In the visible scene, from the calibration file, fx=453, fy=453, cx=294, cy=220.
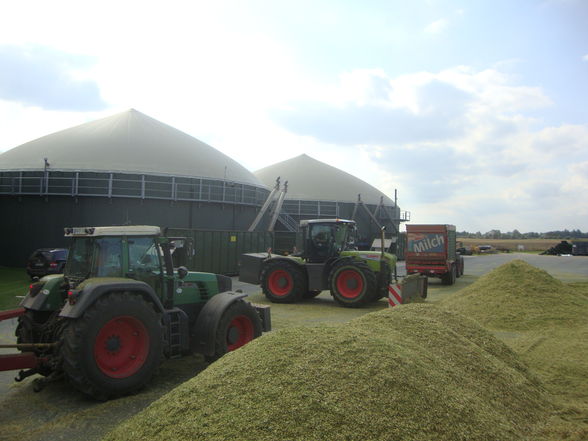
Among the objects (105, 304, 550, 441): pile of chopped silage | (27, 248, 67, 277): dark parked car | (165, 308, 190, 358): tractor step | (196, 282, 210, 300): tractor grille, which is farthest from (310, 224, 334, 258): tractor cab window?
(27, 248, 67, 277): dark parked car

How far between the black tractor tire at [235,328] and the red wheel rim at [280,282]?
22.4 ft

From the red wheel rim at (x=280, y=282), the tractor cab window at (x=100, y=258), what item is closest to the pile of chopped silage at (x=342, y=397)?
the tractor cab window at (x=100, y=258)

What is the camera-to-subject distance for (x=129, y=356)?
581 cm

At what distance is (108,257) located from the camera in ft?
20.4

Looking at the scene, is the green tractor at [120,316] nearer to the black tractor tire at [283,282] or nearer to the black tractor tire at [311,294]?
the black tractor tire at [283,282]

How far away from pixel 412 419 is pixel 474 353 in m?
2.40

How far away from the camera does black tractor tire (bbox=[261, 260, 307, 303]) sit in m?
14.1

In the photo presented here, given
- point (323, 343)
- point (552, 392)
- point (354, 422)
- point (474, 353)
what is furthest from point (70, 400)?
point (552, 392)

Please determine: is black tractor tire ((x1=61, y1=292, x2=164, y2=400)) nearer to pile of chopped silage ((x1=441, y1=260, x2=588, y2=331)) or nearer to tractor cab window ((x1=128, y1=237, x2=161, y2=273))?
tractor cab window ((x1=128, y1=237, x2=161, y2=273))

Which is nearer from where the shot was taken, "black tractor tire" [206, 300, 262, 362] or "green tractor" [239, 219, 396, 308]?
"black tractor tire" [206, 300, 262, 362]

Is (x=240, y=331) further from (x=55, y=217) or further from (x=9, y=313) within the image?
(x=55, y=217)

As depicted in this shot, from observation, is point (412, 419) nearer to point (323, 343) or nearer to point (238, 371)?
point (323, 343)

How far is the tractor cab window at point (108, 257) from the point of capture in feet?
20.2

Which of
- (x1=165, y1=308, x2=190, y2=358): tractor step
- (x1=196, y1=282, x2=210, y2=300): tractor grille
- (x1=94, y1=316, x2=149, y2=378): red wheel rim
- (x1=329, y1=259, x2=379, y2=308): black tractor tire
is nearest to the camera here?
(x1=94, y1=316, x2=149, y2=378): red wheel rim
